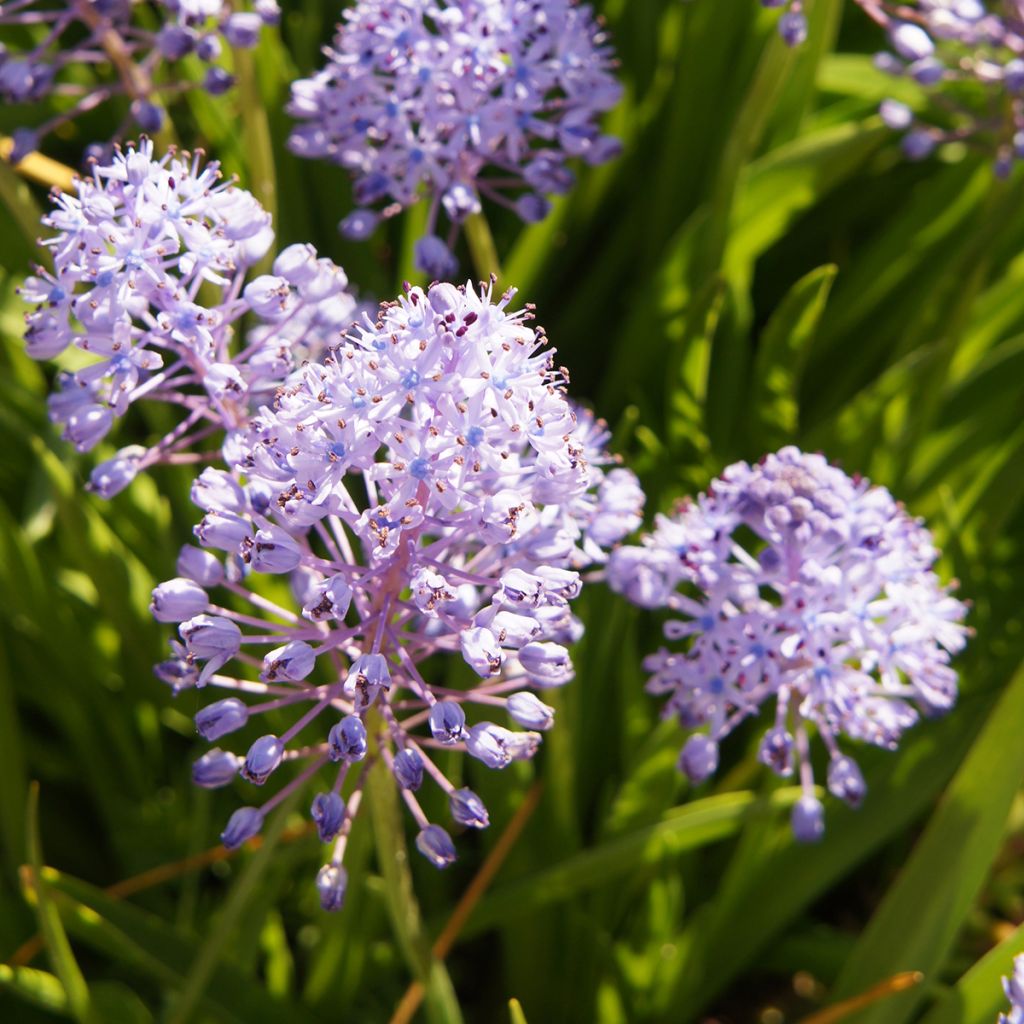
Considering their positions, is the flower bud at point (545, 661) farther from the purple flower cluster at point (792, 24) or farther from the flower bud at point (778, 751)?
the purple flower cluster at point (792, 24)

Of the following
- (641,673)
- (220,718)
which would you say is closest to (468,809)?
(220,718)

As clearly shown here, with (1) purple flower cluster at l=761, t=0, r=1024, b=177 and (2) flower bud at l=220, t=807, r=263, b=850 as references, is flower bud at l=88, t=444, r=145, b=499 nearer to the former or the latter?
(2) flower bud at l=220, t=807, r=263, b=850

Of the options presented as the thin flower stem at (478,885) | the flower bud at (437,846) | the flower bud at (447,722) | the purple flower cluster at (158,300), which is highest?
the purple flower cluster at (158,300)

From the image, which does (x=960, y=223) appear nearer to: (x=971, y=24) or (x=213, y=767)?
(x=971, y=24)

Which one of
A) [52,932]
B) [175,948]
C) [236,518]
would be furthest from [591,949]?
[236,518]

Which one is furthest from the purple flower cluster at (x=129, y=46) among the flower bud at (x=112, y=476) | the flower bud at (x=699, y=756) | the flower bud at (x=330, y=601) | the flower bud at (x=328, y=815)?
the flower bud at (x=699, y=756)

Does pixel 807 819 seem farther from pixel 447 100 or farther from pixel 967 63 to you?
pixel 967 63
